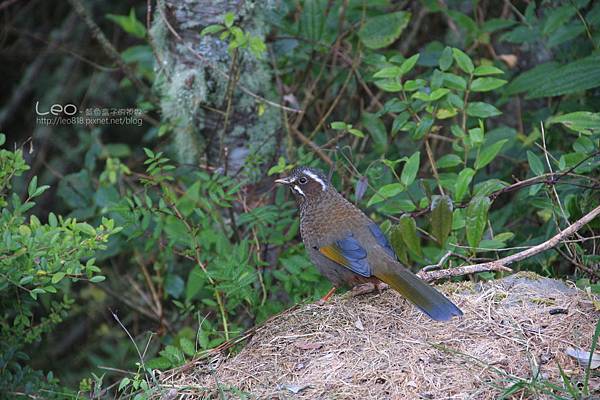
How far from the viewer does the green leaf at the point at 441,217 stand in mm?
5316

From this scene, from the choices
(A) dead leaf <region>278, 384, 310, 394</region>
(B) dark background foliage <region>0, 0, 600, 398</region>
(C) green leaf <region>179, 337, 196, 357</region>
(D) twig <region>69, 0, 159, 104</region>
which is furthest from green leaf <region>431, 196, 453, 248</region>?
(D) twig <region>69, 0, 159, 104</region>

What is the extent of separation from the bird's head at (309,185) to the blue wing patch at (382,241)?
560 millimetres

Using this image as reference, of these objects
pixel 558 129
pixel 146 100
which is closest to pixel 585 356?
pixel 558 129

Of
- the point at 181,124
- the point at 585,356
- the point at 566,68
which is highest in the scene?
the point at 566,68

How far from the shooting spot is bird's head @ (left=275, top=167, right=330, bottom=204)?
5984 millimetres

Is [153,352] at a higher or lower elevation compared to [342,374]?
lower

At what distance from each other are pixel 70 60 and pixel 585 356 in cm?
762

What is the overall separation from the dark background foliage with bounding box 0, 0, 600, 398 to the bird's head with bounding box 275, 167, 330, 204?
7.6 inches

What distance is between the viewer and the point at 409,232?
5477 millimetres

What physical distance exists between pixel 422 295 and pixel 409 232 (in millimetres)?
875

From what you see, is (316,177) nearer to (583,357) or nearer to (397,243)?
(397,243)

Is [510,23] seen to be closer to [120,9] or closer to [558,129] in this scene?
[558,129]

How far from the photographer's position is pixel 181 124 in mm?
6840

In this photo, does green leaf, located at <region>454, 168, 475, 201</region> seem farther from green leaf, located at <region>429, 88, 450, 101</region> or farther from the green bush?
the green bush
